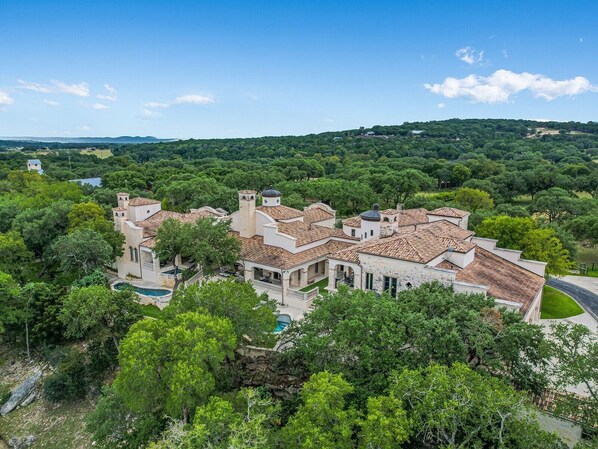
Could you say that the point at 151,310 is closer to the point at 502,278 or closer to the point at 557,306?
the point at 502,278

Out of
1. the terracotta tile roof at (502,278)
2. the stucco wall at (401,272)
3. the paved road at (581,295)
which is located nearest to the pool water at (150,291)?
the stucco wall at (401,272)

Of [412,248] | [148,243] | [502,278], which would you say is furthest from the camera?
[148,243]

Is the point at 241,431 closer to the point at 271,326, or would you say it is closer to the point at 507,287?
the point at 271,326

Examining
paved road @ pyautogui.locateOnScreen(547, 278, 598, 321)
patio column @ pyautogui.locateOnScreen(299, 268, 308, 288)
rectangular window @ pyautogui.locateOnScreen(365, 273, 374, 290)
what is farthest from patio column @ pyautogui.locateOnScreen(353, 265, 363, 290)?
paved road @ pyautogui.locateOnScreen(547, 278, 598, 321)

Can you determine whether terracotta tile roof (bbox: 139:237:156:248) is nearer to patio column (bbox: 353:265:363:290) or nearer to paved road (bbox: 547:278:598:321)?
patio column (bbox: 353:265:363:290)

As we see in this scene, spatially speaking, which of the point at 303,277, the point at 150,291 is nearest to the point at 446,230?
the point at 303,277

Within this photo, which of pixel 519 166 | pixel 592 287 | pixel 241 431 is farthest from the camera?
pixel 519 166

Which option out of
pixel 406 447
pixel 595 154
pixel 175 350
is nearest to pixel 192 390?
pixel 175 350
